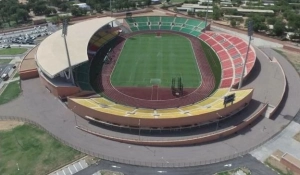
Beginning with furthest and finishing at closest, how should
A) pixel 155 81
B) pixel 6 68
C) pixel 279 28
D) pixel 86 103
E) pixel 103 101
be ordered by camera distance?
pixel 279 28 → pixel 6 68 → pixel 155 81 → pixel 103 101 → pixel 86 103

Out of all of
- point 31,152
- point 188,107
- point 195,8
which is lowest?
point 31,152

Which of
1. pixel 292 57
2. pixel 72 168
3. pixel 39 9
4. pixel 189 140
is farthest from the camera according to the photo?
pixel 39 9

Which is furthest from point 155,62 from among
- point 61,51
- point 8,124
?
point 8,124

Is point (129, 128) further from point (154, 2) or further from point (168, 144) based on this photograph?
point (154, 2)

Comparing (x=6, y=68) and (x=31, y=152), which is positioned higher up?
(x=6, y=68)

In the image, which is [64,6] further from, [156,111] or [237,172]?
[237,172]

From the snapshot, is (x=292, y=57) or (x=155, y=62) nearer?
(x=155, y=62)

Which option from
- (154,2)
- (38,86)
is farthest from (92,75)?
(154,2)

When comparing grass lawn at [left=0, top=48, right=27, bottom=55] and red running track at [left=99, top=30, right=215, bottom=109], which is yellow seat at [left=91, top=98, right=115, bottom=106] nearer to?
red running track at [left=99, top=30, right=215, bottom=109]

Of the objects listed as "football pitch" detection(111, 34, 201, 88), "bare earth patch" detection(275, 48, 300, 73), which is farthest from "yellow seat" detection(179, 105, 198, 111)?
"bare earth patch" detection(275, 48, 300, 73)
